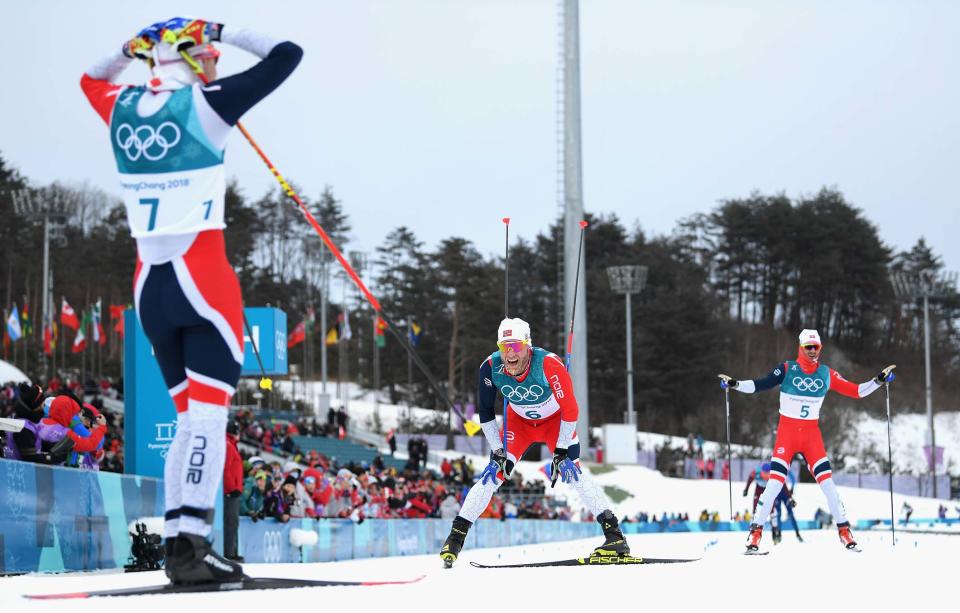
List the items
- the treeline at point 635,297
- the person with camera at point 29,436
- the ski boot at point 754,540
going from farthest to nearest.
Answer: the treeline at point 635,297, the ski boot at point 754,540, the person with camera at point 29,436

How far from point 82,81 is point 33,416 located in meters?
6.30

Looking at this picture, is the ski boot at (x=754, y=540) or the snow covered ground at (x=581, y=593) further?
the ski boot at (x=754, y=540)

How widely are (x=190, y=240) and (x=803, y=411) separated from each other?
929 centimetres

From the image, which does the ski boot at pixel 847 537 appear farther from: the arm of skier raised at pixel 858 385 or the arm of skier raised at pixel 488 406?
the arm of skier raised at pixel 488 406

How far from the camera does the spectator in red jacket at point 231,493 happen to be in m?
11.0

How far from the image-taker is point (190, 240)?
5.12 meters

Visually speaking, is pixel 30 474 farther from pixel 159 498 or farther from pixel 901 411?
pixel 901 411

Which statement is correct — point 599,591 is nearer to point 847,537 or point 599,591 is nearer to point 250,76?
point 250,76

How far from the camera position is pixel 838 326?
87.8 meters

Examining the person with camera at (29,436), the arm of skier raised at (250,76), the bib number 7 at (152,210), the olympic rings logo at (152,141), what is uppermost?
the arm of skier raised at (250,76)

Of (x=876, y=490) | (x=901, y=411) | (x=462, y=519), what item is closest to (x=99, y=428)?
(x=462, y=519)

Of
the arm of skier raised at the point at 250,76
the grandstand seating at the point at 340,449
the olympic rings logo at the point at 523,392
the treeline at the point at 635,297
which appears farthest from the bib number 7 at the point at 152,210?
the treeline at the point at 635,297

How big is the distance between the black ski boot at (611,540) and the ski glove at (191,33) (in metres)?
5.23

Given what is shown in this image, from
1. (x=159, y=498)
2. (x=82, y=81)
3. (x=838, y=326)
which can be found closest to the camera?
(x=82, y=81)
